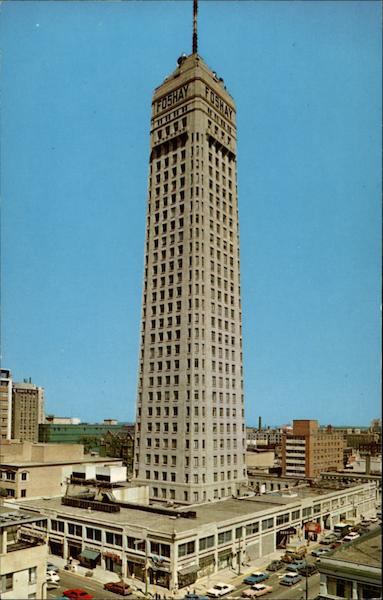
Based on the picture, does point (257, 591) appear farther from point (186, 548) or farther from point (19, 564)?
point (19, 564)

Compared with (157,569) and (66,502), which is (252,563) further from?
(66,502)

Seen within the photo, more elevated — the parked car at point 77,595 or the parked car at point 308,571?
the parked car at point 77,595

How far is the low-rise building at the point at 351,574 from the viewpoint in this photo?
5463 centimetres

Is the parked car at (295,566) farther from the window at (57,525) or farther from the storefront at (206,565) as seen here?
the window at (57,525)

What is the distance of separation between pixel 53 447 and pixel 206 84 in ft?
302

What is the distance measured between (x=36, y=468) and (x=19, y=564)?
2414 inches

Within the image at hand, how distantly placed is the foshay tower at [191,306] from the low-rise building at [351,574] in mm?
52843

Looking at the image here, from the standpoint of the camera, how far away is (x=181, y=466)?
368 feet

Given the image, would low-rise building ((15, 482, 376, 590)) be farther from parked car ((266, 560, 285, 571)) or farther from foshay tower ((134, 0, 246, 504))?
foshay tower ((134, 0, 246, 504))

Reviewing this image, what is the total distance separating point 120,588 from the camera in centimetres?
7200

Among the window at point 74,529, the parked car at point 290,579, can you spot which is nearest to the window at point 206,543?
the parked car at point 290,579

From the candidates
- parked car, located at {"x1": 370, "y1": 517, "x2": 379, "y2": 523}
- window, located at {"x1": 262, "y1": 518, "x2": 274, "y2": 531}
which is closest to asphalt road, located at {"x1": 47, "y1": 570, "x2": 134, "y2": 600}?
window, located at {"x1": 262, "y1": 518, "x2": 274, "y2": 531}

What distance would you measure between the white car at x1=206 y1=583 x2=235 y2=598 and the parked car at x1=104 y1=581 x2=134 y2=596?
10.3 m

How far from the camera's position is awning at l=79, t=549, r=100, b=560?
272 ft
